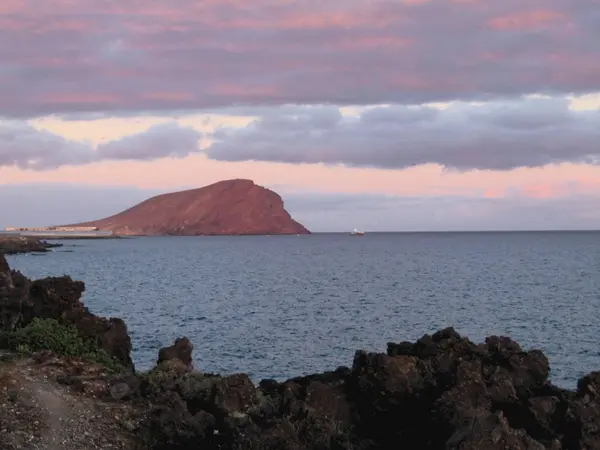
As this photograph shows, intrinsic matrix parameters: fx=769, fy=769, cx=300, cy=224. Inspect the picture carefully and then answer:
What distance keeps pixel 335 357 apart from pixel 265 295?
139 feet

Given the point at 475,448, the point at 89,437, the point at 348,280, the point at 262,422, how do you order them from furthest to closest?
1. the point at 348,280
2. the point at 89,437
3. the point at 262,422
4. the point at 475,448

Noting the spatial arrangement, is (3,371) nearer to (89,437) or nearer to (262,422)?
(89,437)

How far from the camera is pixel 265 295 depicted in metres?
85.1

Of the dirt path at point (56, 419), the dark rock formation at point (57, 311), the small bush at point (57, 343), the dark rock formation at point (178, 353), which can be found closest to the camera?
the dirt path at point (56, 419)

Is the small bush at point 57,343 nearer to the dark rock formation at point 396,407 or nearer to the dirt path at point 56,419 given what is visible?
the dirt path at point 56,419

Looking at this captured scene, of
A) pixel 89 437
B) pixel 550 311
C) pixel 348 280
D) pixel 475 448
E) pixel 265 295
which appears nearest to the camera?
pixel 475 448

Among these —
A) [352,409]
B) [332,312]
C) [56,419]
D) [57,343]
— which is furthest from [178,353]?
[332,312]

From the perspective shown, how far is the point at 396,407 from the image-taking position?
1577cm

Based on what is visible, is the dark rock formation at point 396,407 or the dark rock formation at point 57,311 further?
the dark rock formation at point 57,311

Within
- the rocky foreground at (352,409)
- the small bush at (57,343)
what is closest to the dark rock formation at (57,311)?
the small bush at (57,343)

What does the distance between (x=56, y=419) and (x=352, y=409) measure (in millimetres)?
6599

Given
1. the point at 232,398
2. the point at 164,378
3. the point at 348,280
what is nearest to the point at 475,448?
the point at 232,398

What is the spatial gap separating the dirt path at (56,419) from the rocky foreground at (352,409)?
24 mm

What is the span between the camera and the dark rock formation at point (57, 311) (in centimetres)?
2683
